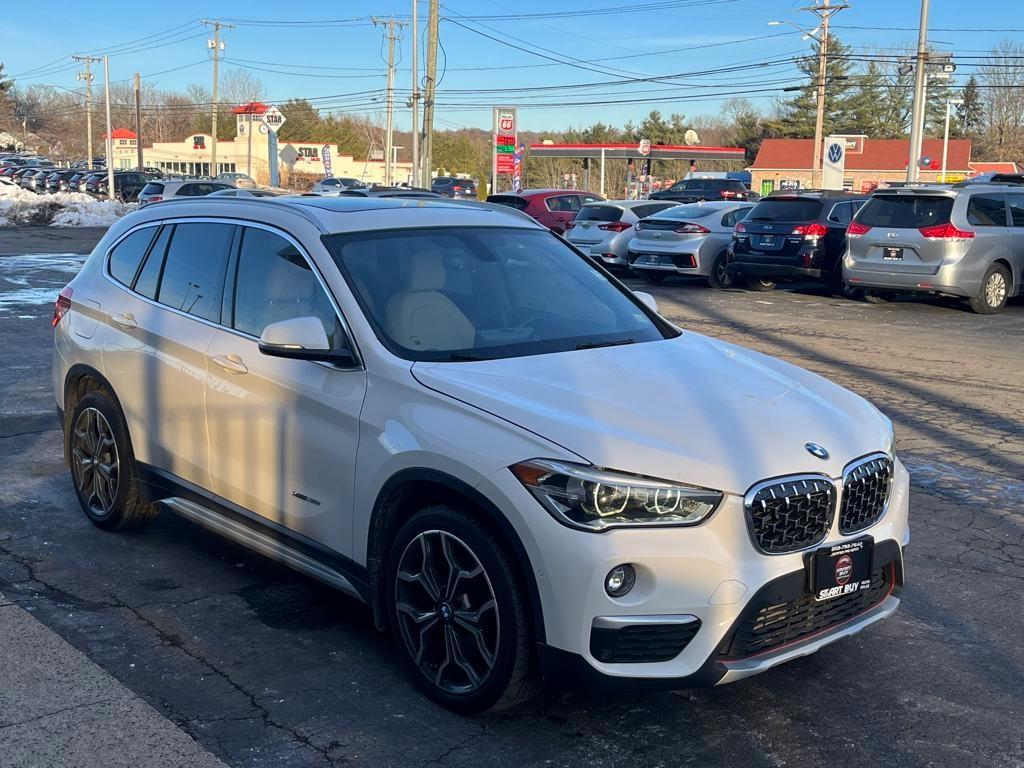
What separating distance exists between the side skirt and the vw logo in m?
1.64

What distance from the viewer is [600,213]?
2111 cm

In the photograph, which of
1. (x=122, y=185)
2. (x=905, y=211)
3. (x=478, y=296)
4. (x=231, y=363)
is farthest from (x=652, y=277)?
(x=122, y=185)

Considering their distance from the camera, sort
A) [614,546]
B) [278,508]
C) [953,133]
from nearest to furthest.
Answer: [614,546], [278,508], [953,133]

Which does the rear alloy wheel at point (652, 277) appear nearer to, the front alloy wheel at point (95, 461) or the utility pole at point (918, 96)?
the utility pole at point (918, 96)

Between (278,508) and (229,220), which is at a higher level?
(229,220)

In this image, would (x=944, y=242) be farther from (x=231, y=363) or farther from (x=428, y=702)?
(x=428, y=702)

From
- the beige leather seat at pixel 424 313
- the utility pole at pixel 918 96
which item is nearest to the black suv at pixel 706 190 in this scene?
the utility pole at pixel 918 96

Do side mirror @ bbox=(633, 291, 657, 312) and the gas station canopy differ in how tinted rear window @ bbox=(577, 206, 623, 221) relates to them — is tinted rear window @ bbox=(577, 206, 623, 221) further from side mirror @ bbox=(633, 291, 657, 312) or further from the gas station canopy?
the gas station canopy

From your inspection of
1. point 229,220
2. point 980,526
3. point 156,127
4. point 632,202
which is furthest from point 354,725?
point 156,127

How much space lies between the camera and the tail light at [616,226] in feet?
67.6

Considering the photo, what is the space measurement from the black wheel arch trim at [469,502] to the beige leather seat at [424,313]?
1.99ft

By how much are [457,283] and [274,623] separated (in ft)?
5.29

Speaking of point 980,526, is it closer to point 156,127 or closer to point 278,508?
point 278,508

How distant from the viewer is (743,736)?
3668mm
